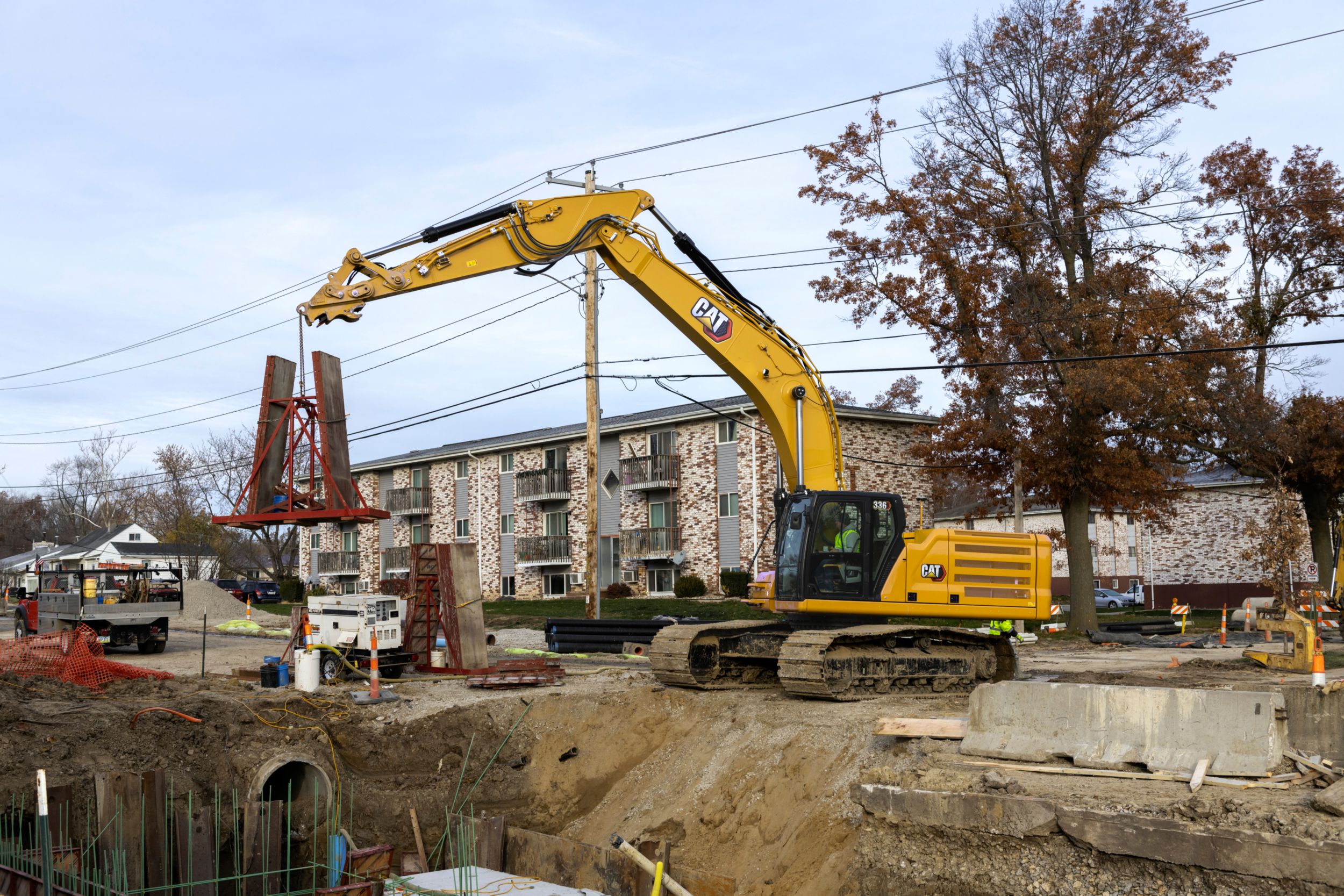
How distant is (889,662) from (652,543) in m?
28.2

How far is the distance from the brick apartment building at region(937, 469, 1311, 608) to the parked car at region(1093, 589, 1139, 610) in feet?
2.19

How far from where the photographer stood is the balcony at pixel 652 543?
40.7 metres

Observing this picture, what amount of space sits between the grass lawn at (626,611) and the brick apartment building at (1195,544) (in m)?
12.3

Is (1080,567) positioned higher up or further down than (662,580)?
higher up

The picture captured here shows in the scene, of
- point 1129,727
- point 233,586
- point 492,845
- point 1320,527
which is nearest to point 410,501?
point 233,586

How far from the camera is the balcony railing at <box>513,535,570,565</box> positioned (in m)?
45.6

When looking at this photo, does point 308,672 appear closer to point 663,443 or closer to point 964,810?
point 964,810

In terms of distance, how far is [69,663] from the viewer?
707 inches

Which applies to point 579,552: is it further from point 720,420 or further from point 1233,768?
point 1233,768

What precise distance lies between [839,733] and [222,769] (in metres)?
7.48

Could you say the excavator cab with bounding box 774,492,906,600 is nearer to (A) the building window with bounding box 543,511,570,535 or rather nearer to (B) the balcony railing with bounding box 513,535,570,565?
(B) the balcony railing with bounding box 513,535,570,565

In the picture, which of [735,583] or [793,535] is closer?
[793,535]

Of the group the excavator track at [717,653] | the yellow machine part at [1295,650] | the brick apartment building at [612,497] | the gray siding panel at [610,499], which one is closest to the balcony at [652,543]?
the brick apartment building at [612,497]

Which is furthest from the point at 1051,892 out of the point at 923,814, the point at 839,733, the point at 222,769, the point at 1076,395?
the point at 1076,395
